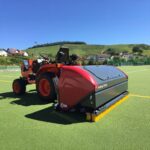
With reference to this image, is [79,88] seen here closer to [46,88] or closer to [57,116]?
[57,116]

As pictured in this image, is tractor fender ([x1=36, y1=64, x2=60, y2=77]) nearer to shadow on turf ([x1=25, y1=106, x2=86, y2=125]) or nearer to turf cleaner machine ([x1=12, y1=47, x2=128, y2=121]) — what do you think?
turf cleaner machine ([x1=12, y1=47, x2=128, y2=121])

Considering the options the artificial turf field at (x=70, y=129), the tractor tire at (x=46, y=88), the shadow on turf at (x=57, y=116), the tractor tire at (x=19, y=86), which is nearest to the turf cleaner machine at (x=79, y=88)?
the tractor tire at (x=46, y=88)

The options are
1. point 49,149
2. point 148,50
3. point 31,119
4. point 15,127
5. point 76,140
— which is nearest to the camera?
point 49,149

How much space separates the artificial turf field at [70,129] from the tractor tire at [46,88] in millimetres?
498

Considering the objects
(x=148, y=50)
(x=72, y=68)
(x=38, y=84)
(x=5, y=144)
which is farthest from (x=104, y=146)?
(x=148, y=50)

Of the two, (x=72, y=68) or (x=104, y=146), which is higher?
(x=72, y=68)

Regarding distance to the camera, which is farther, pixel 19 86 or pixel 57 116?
pixel 19 86

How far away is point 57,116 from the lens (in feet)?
17.2

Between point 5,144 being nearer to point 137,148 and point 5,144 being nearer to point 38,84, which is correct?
point 137,148

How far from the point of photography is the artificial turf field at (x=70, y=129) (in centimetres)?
363

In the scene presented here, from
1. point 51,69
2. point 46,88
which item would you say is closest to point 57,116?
point 46,88

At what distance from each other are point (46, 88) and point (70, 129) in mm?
2618

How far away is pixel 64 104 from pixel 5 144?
6.46ft

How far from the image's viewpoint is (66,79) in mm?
5293
